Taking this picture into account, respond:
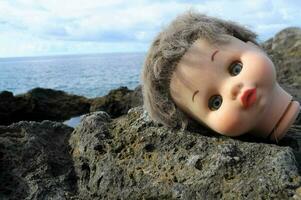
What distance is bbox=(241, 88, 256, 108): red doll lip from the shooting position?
329 cm

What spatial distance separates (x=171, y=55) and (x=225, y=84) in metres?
0.42

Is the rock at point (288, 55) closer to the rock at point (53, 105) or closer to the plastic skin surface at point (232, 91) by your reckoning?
the rock at point (53, 105)

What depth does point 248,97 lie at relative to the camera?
3299 millimetres

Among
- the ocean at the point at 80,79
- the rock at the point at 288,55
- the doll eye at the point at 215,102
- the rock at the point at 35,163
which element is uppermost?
the doll eye at the point at 215,102

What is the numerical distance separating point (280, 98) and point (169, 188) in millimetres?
1082

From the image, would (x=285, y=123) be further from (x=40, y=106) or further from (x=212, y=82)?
(x=40, y=106)

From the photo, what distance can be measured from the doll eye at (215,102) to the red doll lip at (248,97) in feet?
0.58

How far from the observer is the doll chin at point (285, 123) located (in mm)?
3578

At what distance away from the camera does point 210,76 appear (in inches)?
135

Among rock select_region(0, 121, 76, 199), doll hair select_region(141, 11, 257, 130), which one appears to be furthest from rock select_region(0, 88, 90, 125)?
doll hair select_region(141, 11, 257, 130)

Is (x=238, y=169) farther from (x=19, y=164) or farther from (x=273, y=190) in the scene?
(x=19, y=164)

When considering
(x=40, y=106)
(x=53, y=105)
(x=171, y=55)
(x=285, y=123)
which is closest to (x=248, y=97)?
(x=285, y=123)

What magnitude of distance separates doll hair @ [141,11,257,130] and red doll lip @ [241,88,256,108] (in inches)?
16.9

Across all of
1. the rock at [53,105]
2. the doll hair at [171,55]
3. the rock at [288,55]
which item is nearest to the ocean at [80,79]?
the doll hair at [171,55]
